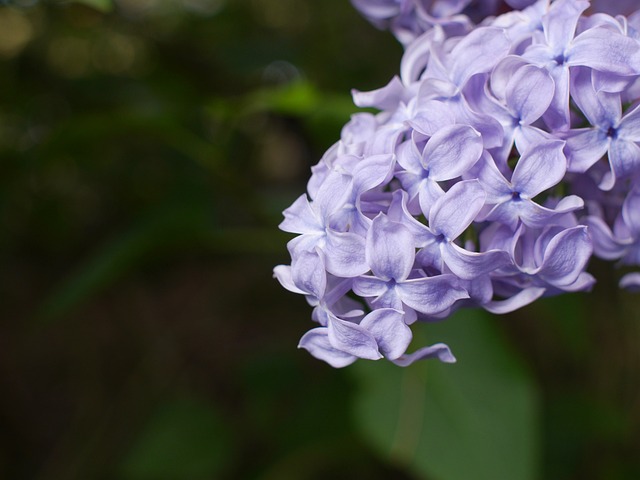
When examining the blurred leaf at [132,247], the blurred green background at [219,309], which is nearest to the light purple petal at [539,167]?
the blurred green background at [219,309]

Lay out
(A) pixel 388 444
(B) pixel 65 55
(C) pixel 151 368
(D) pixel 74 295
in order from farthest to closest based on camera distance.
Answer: (C) pixel 151 368 → (B) pixel 65 55 → (D) pixel 74 295 → (A) pixel 388 444

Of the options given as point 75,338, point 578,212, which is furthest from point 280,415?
point 578,212

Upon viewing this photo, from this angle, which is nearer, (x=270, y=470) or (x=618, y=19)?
(x=618, y=19)

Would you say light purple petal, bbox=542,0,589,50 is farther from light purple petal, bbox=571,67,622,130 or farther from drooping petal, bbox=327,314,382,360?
drooping petal, bbox=327,314,382,360

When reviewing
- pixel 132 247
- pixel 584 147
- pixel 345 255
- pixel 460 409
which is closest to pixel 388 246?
pixel 345 255

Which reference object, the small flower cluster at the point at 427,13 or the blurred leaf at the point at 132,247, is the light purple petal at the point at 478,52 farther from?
the blurred leaf at the point at 132,247

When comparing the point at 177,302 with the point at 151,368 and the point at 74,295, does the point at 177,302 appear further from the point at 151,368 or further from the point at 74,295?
the point at 74,295

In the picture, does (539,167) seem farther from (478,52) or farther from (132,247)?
(132,247)
